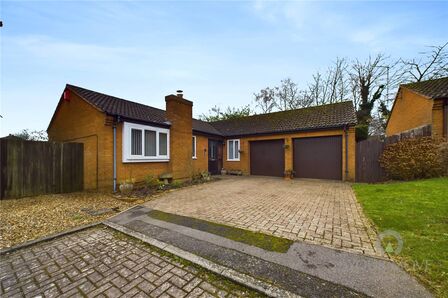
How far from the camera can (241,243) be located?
3.26 m

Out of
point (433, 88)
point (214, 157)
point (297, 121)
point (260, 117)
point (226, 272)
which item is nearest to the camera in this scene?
point (226, 272)

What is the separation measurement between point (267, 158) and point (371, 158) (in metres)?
5.98

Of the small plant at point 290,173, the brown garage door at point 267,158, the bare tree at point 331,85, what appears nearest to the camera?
the small plant at point 290,173

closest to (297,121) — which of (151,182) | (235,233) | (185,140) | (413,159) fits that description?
(413,159)

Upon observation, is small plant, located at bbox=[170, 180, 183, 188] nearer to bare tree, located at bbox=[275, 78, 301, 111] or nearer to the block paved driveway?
the block paved driveway

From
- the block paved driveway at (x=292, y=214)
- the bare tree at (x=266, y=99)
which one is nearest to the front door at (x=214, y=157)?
the block paved driveway at (x=292, y=214)

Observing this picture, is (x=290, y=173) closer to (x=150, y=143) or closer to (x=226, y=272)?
(x=150, y=143)

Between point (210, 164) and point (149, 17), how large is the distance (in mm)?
9594

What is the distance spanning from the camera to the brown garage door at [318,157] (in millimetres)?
11164

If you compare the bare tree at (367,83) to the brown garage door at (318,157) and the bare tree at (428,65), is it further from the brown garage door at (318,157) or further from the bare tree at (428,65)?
the brown garage door at (318,157)

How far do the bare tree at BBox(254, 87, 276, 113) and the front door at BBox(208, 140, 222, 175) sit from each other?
1362 cm

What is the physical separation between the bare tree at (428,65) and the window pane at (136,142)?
22.4m

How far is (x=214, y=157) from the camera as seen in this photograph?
1502cm

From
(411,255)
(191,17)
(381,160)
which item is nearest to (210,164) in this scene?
(191,17)
